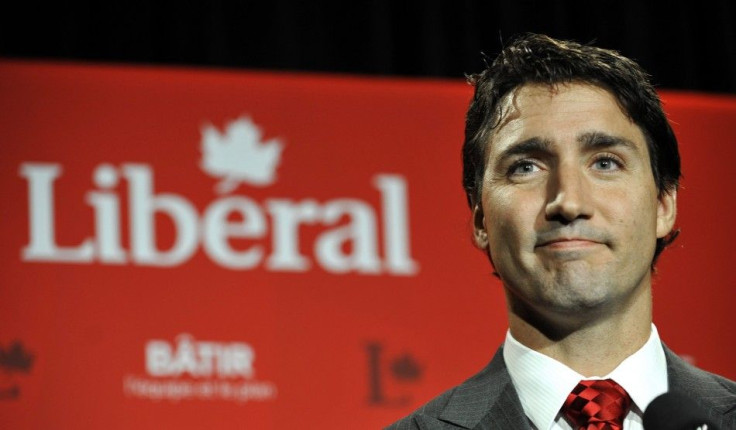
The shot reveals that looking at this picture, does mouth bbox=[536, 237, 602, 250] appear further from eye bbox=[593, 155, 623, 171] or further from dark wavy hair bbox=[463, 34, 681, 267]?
dark wavy hair bbox=[463, 34, 681, 267]

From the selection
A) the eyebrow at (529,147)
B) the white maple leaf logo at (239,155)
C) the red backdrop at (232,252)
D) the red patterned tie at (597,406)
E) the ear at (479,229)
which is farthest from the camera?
the white maple leaf logo at (239,155)

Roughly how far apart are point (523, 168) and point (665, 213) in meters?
0.24

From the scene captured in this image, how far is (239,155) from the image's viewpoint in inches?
136

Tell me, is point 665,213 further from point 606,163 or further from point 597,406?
point 597,406

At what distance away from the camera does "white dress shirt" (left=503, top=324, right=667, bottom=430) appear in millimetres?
1644

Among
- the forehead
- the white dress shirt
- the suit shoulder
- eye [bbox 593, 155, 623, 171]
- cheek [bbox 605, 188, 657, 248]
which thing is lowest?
the suit shoulder

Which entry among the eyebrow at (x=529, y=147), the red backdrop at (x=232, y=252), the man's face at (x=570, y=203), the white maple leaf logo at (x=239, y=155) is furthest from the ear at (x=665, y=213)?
the white maple leaf logo at (x=239, y=155)

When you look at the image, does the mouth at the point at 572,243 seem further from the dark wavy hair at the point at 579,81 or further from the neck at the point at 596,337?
the dark wavy hair at the point at 579,81

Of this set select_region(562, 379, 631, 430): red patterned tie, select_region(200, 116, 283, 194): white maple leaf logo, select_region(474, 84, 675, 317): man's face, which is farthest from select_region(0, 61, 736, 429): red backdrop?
select_region(562, 379, 631, 430): red patterned tie

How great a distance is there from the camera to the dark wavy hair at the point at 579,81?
1.78 metres

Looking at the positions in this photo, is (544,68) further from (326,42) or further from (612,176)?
(326,42)

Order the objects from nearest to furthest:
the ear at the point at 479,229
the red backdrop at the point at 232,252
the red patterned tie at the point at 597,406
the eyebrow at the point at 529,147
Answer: the red patterned tie at the point at 597,406
the eyebrow at the point at 529,147
the ear at the point at 479,229
the red backdrop at the point at 232,252

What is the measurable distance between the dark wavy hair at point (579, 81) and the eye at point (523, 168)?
115mm

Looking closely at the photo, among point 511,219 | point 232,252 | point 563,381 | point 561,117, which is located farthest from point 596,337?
point 232,252
